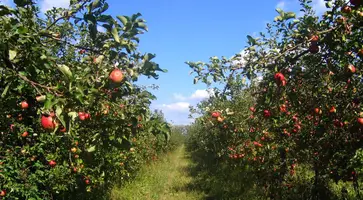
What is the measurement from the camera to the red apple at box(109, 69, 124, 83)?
2451 mm

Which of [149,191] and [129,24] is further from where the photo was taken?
[149,191]

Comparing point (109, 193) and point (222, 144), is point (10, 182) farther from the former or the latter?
point (222, 144)

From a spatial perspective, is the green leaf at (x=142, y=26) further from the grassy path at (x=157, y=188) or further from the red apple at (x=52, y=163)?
the grassy path at (x=157, y=188)

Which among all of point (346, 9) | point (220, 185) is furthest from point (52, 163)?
point (220, 185)

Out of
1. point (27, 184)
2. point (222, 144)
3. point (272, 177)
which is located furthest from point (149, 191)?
point (27, 184)

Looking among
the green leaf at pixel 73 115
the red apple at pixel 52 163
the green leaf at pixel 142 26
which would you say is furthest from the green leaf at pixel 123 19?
the red apple at pixel 52 163

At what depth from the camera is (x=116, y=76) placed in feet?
8.07

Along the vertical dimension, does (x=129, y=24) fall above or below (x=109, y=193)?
above

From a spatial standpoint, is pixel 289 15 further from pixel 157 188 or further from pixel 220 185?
pixel 157 188

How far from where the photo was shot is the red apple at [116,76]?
8.04ft

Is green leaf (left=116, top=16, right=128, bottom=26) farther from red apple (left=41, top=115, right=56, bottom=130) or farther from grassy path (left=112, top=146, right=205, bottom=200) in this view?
grassy path (left=112, top=146, right=205, bottom=200)

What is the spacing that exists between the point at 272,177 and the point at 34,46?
5.17m

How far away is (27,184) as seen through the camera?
488 centimetres

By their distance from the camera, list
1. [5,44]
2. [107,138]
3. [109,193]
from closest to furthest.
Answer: [5,44]
[107,138]
[109,193]
